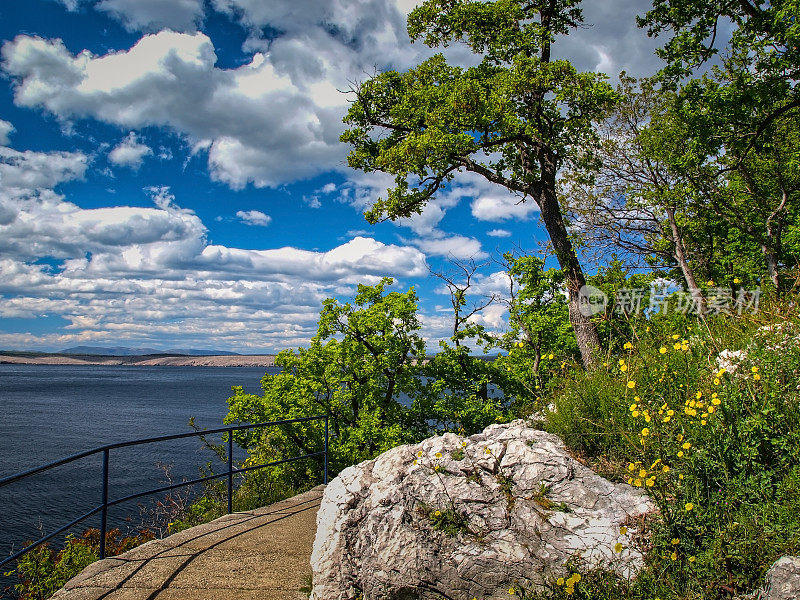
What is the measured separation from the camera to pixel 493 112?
1148cm

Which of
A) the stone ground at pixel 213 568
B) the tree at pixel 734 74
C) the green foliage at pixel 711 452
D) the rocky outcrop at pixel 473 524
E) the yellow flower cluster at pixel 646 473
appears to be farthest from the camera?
the tree at pixel 734 74

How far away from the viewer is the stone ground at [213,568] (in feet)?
15.6

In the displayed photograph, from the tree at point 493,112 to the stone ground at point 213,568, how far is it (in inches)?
282

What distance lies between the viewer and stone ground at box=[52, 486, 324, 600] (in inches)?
187

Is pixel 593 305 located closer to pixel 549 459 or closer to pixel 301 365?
pixel 301 365

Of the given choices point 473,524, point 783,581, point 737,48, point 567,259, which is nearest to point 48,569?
point 473,524

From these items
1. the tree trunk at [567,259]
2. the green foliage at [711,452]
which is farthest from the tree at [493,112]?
the green foliage at [711,452]

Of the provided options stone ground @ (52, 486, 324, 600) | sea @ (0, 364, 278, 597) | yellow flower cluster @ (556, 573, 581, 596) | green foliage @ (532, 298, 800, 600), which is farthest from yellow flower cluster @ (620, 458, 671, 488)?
sea @ (0, 364, 278, 597)

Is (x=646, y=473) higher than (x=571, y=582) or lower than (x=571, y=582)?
higher

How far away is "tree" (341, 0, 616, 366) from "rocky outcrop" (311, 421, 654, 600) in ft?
21.3

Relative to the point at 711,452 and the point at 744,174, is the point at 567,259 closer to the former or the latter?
the point at 711,452

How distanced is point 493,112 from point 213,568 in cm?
991

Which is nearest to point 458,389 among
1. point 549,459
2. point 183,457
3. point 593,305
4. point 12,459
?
point 593,305

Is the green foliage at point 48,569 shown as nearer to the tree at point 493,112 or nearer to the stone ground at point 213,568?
the stone ground at point 213,568
